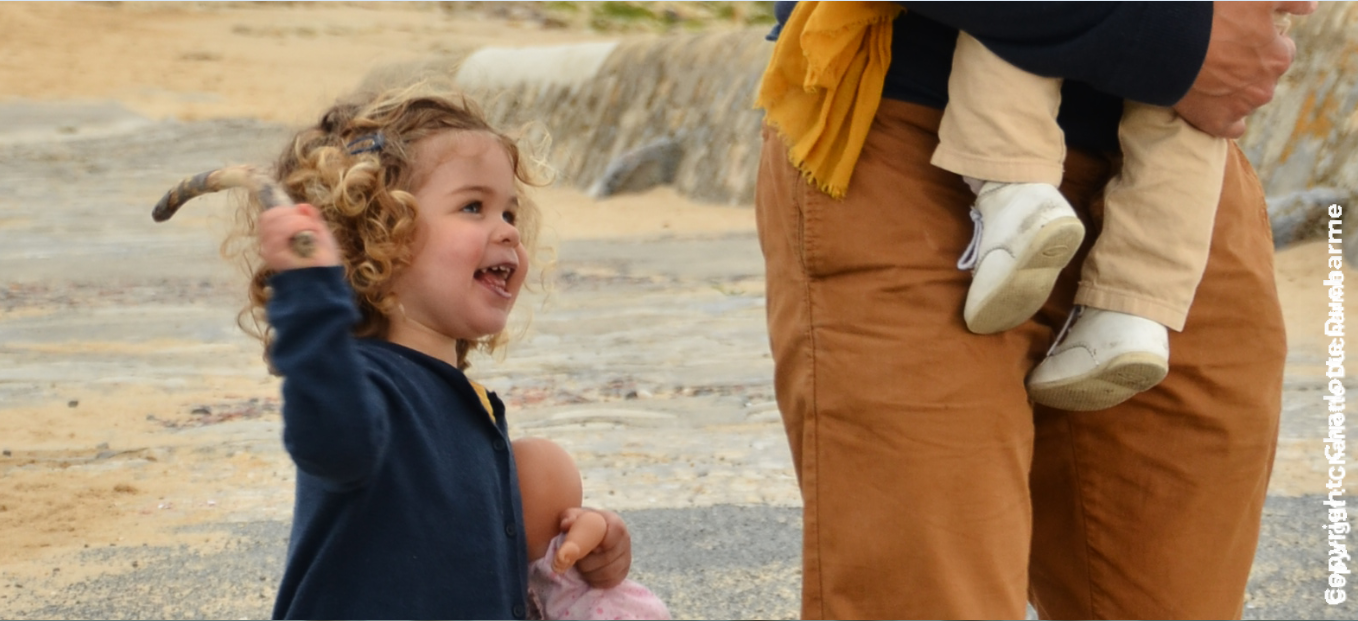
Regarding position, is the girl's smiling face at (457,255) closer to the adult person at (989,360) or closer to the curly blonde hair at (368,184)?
the curly blonde hair at (368,184)

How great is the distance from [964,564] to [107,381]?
564 cm

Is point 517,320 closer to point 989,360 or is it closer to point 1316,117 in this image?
point 1316,117

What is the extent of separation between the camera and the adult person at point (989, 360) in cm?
166

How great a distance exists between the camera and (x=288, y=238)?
1.57m

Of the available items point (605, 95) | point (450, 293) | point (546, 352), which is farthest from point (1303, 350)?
point (605, 95)

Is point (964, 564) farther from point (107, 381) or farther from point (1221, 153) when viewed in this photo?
point (107, 381)

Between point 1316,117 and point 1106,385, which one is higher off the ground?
point 1106,385

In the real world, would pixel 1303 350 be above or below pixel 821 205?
below

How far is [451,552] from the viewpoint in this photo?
69.8 inches

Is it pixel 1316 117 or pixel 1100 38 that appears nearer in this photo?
pixel 1100 38

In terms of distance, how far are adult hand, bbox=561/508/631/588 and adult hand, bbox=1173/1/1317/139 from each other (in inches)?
37.4

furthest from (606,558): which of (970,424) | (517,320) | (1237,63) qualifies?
(517,320)

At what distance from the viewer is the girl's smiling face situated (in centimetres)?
195

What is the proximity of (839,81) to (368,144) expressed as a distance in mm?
706
